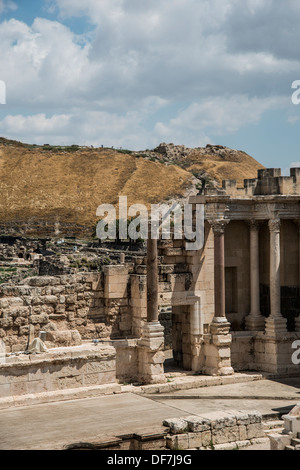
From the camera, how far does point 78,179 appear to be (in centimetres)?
12044

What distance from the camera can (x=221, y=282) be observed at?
20.6 metres

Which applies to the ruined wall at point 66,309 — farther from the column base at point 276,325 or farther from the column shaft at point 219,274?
the column base at point 276,325

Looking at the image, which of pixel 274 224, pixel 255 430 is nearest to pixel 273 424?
pixel 255 430

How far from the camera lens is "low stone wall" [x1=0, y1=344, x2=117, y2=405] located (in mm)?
16766

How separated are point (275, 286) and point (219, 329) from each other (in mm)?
2265

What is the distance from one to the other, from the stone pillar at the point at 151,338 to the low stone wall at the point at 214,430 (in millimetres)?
3664

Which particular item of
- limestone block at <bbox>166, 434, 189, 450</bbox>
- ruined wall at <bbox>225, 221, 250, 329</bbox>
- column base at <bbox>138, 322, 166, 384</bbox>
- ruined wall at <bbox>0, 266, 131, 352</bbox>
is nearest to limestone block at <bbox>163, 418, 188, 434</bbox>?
limestone block at <bbox>166, 434, 189, 450</bbox>

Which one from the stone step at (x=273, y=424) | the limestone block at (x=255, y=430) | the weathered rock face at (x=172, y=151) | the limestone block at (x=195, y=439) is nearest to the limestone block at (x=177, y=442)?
the limestone block at (x=195, y=439)

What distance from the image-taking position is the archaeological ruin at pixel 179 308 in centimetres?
1786

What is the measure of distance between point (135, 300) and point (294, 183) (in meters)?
5.96

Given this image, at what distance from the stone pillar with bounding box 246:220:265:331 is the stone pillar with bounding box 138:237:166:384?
3695 millimetres
